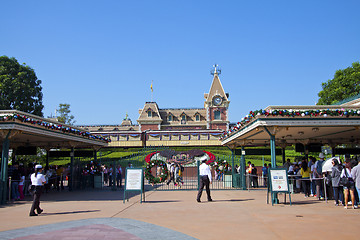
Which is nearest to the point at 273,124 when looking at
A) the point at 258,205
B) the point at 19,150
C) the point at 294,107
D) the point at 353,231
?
the point at 294,107

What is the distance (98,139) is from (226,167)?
9471 millimetres

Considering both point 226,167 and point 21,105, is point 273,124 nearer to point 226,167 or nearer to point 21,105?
point 226,167

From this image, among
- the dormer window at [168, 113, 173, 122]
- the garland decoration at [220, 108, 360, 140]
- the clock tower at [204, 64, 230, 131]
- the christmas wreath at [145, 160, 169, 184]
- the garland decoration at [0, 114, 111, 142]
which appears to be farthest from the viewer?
the dormer window at [168, 113, 173, 122]

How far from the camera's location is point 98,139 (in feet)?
72.6

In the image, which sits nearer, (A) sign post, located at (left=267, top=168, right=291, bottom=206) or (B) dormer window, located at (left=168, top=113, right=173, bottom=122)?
(A) sign post, located at (left=267, top=168, right=291, bottom=206)

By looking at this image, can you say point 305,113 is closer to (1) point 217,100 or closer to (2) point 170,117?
(1) point 217,100

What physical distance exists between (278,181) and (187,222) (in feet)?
16.1

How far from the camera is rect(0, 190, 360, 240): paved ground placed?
6.79 metres

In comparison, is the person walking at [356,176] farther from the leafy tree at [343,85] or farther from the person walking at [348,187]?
the leafy tree at [343,85]

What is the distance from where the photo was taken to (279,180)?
37.9 ft

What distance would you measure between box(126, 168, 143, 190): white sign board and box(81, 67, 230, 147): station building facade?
108 feet

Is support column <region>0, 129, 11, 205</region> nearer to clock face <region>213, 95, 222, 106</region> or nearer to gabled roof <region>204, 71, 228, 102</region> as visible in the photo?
gabled roof <region>204, 71, 228, 102</region>

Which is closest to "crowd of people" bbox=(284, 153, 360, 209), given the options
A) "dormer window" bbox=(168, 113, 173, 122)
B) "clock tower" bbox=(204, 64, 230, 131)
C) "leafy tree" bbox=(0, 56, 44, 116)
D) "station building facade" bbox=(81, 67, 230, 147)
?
"station building facade" bbox=(81, 67, 230, 147)

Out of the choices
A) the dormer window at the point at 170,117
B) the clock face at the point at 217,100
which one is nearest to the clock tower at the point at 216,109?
the clock face at the point at 217,100
